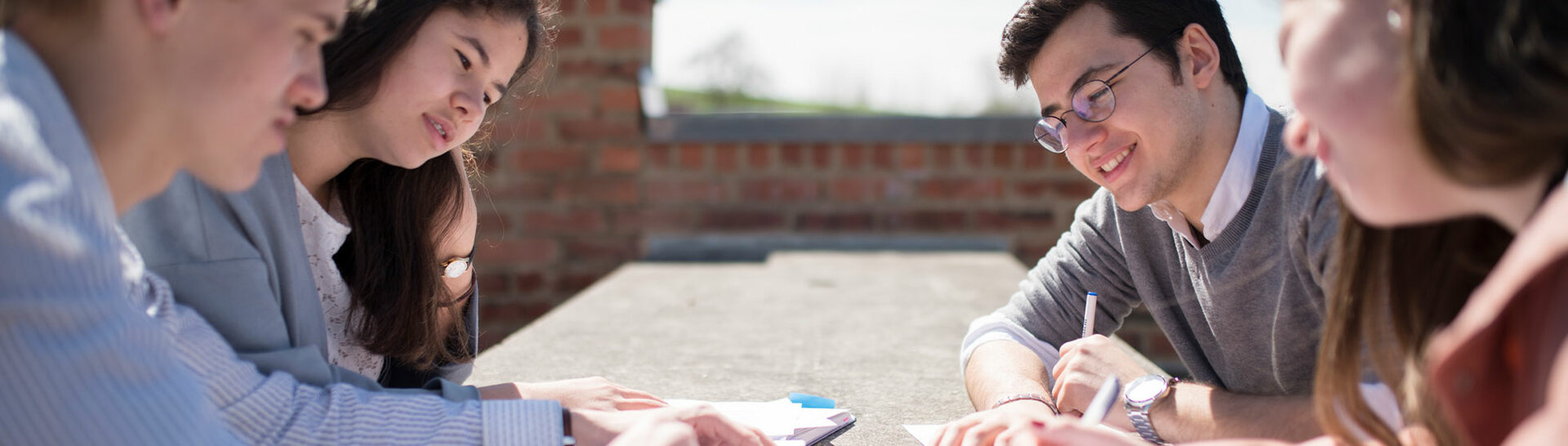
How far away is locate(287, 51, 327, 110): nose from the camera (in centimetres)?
105

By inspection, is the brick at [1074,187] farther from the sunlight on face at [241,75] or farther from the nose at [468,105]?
the sunlight on face at [241,75]

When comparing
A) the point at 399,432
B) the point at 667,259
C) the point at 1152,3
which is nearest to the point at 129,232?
the point at 399,432

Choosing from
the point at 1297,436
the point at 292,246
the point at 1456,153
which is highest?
the point at 1456,153

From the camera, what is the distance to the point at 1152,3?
184 centimetres

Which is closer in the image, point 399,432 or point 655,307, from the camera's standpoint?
point 399,432

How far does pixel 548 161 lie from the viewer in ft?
15.5

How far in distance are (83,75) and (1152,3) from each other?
1.57 metres

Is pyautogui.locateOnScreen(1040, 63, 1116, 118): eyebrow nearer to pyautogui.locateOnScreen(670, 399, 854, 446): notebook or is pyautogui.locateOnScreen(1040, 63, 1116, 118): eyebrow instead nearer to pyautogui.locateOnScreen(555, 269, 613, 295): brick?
pyautogui.locateOnScreen(670, 399, 854, 446): notebook

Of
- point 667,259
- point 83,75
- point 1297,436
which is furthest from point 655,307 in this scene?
point 83,75

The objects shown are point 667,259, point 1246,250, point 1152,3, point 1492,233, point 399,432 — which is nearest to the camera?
point 1492,233

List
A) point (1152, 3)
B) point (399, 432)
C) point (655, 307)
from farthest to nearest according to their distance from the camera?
1. point (655, 307)
2. point (1152, 3)
3. point (399, 432)

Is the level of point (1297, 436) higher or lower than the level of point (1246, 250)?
lower

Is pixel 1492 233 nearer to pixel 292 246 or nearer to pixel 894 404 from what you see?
pixel 894 404

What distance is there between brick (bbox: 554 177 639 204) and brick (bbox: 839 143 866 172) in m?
0.95
